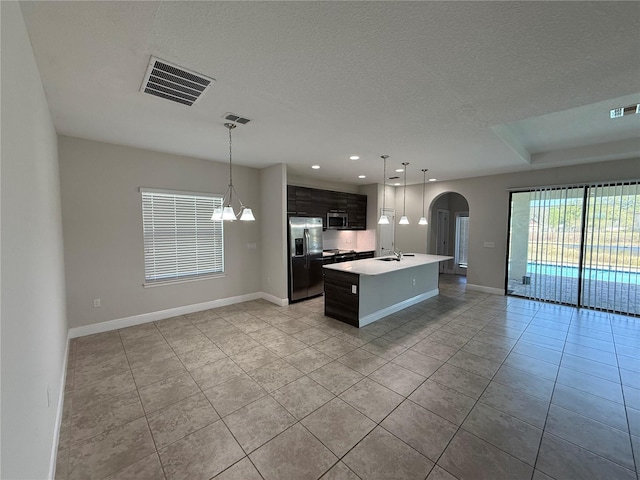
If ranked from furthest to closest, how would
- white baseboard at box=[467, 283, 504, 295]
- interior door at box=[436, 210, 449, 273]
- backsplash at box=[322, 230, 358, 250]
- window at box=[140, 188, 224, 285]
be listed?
interior door at box=[436, 210, 449, 273], backsplash at box=[322, 230, 358, 250], white baseboard at box=[467, 283, 504, 295], window at box=[140, 188, 224, 285]

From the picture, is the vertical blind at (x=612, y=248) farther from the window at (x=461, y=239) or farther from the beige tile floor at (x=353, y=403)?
the window at (x=461, y=239)

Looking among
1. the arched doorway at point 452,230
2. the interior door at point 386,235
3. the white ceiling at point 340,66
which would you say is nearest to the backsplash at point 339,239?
the interior door at point 386,235

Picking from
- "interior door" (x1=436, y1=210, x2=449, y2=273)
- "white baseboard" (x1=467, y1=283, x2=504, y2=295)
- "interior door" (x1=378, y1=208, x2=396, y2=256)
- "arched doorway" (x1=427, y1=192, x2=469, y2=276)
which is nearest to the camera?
"white baseboard" (x1=467, y1=283, x2=504, y2=295)

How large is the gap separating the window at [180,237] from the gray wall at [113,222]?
126mm

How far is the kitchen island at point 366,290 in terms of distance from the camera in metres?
4.12

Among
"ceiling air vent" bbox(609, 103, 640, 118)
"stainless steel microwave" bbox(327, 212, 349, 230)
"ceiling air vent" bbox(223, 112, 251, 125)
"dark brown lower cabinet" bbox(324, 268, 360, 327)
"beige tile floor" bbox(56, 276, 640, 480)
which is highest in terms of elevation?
"ceiling air vent" bbox(609, 103, 640, 118)

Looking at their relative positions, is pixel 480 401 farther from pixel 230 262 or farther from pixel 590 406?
pixel 230 262

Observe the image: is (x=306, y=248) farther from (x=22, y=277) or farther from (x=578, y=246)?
(x=578, y=246)

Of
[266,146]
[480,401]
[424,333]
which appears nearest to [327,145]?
[266,146]

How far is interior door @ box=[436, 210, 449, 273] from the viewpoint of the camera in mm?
8711

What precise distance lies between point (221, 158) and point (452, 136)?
3.73m

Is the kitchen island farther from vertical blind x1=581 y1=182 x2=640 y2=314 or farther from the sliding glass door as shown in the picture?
vertical blind x1=581 y1=182 x2=640 y2=314

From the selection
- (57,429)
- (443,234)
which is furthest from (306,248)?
(443,234)

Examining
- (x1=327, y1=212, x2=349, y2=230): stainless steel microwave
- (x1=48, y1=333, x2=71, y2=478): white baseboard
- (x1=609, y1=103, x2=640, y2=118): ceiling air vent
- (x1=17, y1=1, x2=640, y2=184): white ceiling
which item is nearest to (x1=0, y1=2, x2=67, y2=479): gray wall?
(x1=48, y1=333, x2=71, y2=478): white baseboard
